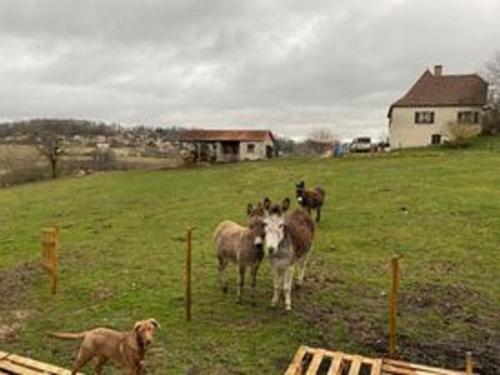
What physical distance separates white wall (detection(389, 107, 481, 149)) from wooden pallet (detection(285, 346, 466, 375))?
164 feet

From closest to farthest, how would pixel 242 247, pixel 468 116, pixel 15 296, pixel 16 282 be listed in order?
1. pixel 242 247
2. pixel 15 296
3. pixel 16 282
4. pixel 468 116

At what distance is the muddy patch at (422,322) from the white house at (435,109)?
45564 mm

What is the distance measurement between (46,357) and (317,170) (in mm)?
29988

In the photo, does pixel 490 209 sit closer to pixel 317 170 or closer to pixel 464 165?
pixel 464 165

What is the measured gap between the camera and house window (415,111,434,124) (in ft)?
181

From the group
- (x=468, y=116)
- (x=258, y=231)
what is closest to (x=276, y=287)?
(x=258, y=231)

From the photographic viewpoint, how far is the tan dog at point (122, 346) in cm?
638

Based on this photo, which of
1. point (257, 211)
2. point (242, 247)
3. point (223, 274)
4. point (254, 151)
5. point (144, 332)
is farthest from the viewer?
point (254, 151)

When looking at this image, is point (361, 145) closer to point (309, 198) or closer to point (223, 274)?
point (309, 198)

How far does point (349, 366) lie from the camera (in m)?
7.66

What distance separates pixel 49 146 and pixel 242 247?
4920 cm

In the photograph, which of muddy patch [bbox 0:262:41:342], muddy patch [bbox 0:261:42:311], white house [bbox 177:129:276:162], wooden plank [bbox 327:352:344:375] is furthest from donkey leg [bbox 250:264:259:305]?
white house [bbox 177:129:276:162]

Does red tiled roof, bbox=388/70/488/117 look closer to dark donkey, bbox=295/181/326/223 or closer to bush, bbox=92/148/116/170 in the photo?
bush, bbox=92/148/116/170

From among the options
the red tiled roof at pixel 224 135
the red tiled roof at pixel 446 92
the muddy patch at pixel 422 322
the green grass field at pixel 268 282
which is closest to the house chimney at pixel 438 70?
the red tiled roof at pixel 446 92
